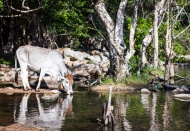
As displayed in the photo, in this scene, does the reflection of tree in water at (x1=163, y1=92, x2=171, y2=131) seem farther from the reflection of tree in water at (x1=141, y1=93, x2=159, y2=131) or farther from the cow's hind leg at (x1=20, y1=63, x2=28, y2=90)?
the cow's hind leg at (x1=20, y1=63, x2=28, y2=90)

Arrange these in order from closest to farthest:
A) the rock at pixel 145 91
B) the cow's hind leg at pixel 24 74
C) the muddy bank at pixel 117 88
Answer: the cow's hind leg at pixel 24 74 < the rock at pixel 145 91 < the muddy bank at pixel 117 88

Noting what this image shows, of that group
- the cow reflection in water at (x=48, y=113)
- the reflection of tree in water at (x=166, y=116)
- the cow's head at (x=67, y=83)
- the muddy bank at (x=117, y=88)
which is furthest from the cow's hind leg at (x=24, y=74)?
the reflection of tree in water at (x=166, y=116)

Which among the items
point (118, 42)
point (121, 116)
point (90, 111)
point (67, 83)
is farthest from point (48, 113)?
point (118, 42)

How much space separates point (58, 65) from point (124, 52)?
444 cm

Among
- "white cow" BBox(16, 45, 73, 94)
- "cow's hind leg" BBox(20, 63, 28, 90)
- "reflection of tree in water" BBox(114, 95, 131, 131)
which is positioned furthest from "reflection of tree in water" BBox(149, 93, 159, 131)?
"cow's hind leg" BBox(20, 63, 28, 90)

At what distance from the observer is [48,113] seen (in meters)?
15.2

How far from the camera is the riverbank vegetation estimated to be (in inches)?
973

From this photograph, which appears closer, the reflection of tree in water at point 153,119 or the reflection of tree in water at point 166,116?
the reflection of tree in water at point 153,119

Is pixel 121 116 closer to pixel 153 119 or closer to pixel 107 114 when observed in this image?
pixel 153 119

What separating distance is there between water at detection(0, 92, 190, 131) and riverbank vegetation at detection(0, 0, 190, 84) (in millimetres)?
4562

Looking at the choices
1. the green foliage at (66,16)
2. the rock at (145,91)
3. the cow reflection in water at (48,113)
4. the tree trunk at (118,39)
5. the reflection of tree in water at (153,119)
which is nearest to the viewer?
the reflection of tree in water at (153,119)

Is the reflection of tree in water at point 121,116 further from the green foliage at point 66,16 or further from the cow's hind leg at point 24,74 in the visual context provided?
the green foliage at point 66,16

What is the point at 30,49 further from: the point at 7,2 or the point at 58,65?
the point at 7,2

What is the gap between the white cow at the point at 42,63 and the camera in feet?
71.8
